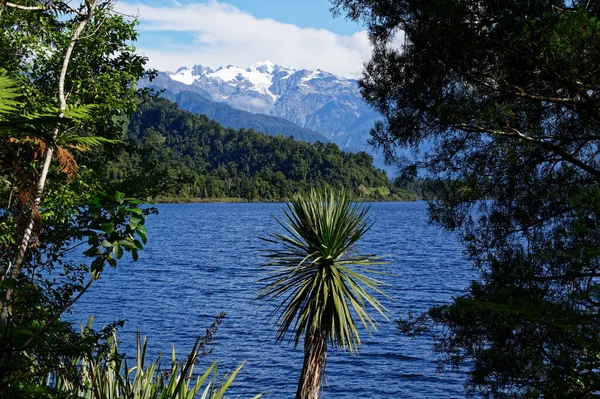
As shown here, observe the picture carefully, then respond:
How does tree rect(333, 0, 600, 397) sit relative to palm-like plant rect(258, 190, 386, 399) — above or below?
above

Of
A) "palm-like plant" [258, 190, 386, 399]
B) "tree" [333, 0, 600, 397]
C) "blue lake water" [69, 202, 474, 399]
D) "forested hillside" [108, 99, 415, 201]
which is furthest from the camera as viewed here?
"forested hillside" [108, 99, 415, 201]

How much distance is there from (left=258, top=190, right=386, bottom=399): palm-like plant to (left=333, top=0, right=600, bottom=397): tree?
2.58m

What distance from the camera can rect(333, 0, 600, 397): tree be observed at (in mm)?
5250

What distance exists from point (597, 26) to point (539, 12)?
3.59 ft

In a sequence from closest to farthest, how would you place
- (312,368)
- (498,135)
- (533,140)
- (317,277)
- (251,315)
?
(533,140)
(498,135)
(312,368)
(317,277)
(251,315)

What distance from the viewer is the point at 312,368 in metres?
8.95

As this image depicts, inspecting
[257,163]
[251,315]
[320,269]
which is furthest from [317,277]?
[257,163]

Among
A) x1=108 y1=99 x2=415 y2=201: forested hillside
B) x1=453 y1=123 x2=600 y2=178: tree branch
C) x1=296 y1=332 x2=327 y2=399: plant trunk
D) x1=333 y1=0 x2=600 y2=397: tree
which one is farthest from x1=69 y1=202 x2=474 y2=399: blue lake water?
x1=108 y1=99 x2=415 y2=201: forested hillside

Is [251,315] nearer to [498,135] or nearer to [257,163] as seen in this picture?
[498,135]

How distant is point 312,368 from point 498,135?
4.60 metres

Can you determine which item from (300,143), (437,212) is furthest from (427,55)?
(300,143)

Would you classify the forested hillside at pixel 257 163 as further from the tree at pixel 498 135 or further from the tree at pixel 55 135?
the tree at pixel 55 135

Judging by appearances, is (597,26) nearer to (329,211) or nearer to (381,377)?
(329,211)

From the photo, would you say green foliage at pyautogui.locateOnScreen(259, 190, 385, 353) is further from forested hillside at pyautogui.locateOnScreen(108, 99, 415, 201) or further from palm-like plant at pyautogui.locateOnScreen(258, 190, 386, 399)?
forested hillside at pyautogui.locateOnScreen(108, 99, 415, 201)
